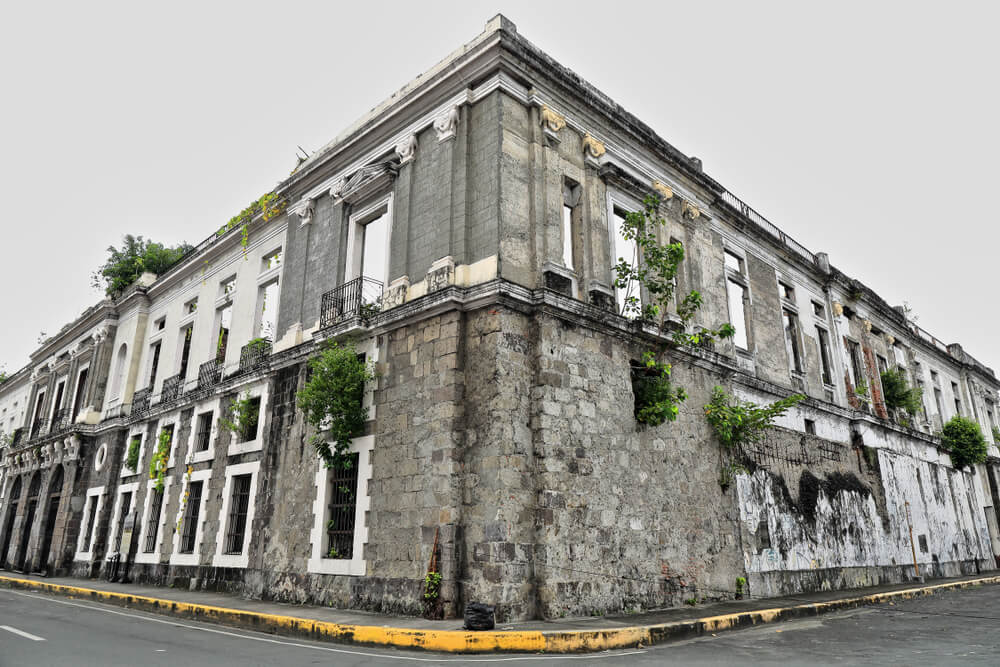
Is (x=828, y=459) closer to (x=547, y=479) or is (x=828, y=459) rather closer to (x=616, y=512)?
(x=616, y=512)

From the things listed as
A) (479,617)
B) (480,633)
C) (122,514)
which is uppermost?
Answer: (122,514)

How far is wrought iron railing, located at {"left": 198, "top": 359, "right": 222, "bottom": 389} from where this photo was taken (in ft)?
52.5

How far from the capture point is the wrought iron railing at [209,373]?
16009 mm

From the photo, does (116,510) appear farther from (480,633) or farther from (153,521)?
(480,633)

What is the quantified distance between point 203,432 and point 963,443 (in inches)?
997

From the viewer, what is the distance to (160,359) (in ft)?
63.0

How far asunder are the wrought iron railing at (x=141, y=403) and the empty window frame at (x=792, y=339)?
18100 millimetres

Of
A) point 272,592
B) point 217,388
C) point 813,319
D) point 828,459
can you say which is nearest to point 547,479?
point 272,592

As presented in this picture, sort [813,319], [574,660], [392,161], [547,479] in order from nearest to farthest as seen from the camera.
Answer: [574,660] → [547,479] → [392,161] → [813,319]

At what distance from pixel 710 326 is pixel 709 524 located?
451 cm

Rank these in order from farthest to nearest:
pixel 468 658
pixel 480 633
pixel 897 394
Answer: pixel 897 394 → pixel 480 633 → pixel 468 658

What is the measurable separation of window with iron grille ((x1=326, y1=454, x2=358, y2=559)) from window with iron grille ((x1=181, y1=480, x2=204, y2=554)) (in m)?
5.62

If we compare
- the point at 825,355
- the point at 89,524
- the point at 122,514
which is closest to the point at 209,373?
the point at 122,514

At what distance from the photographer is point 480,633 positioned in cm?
677
